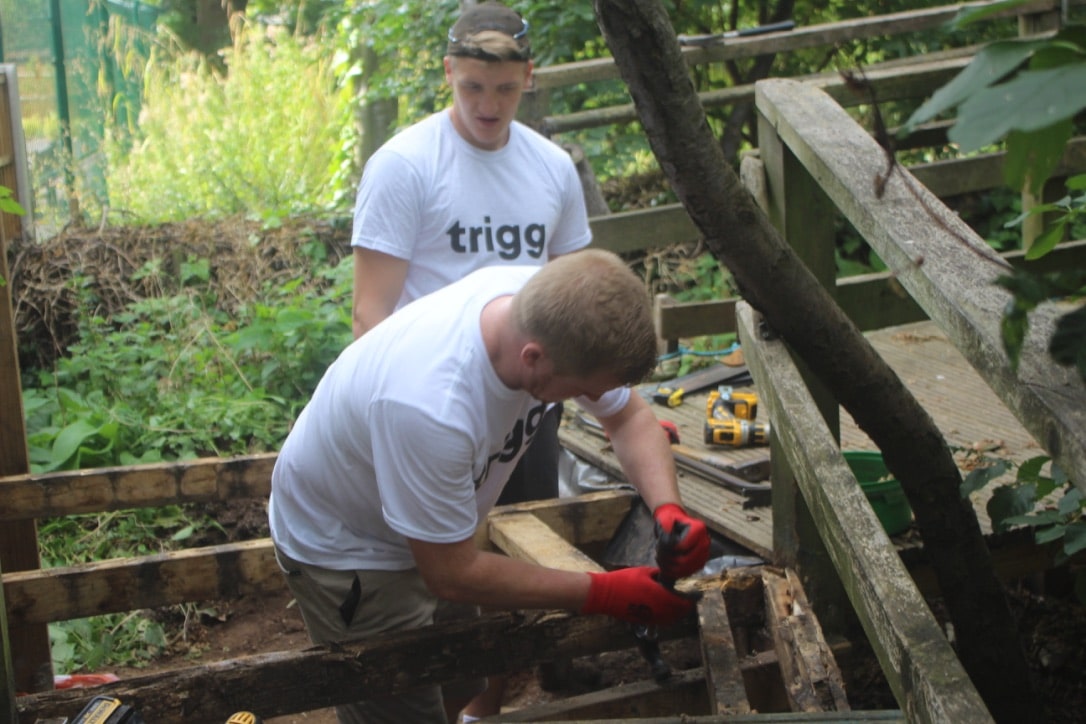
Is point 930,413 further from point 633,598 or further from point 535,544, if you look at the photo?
point 633,598

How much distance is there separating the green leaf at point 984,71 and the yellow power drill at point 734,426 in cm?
341

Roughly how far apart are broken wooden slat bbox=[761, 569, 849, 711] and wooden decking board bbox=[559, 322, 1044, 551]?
1.57 ft

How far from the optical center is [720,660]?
2504mm

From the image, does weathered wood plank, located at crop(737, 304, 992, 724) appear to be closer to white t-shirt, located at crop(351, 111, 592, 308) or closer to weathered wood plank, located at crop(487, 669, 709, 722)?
weathered wood plank, located at crop(487, 669, 709, 722)

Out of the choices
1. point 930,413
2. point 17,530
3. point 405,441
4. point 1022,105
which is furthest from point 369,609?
point 930,413

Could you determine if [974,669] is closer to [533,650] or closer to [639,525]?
[533,650]

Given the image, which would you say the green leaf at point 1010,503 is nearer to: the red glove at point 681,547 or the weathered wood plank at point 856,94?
the red glove at point 681,547

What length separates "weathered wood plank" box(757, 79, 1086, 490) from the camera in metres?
1.24

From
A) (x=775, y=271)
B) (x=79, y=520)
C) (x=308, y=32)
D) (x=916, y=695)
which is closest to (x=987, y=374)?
(x=916, y=695)

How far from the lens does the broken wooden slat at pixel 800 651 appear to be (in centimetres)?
249

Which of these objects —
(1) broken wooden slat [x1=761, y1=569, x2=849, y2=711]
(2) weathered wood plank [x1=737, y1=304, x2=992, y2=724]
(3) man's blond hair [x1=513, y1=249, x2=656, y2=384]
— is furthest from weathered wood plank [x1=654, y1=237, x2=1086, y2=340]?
(1) broken wooden slat [x1=761, y1=569, x2=849, y2=711]

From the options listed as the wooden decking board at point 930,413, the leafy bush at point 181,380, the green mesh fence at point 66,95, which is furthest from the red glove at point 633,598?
the green mesh fence at point 66,95

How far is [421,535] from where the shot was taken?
216cm

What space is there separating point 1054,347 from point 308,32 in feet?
49.5
